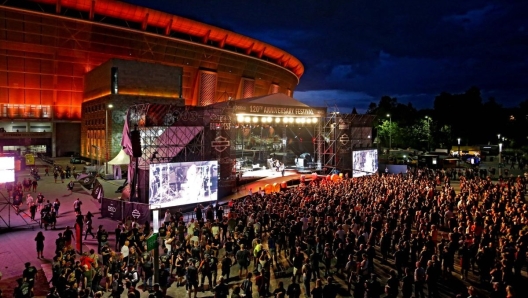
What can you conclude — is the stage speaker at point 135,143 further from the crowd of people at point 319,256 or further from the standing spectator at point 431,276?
the standing spectator at point 431,276

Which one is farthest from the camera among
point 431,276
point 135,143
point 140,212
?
point 135,143

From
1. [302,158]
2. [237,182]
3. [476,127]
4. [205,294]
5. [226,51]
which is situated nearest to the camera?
[205,294]

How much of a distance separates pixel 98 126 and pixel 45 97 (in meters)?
12.2

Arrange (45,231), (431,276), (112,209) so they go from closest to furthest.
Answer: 1. (431,276)
2. (45,231)
3. (112,209)

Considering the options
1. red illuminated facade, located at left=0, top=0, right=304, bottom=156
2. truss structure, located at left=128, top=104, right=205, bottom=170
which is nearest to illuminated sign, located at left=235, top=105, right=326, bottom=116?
truss structure, located at left=128, top=104, right=205, bottom=170

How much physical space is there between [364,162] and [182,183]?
59.4ft

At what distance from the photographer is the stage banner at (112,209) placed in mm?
17422

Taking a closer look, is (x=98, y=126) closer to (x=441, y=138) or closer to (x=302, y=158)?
(x=302, y=158)

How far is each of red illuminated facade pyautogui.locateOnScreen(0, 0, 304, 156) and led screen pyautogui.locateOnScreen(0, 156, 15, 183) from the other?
889 inches

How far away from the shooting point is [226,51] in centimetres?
5056

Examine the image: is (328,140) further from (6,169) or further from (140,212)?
(6,169)

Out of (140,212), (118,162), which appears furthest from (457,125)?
(140,212)

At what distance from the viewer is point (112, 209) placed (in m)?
17.9

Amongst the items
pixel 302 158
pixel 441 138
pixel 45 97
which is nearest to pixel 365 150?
pixel 302 158
